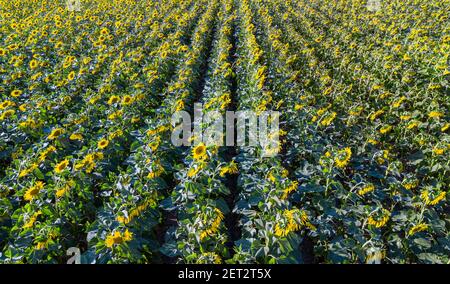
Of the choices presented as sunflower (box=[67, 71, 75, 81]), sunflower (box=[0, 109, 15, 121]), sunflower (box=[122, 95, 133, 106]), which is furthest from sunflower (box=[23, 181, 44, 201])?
sunflower (box=[67, 71, 75, 81])

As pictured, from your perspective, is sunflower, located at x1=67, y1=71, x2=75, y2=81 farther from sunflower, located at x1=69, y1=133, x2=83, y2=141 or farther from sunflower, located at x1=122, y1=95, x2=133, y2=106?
sunflower, located at x1=69, y1=133, x2=83, y2=141

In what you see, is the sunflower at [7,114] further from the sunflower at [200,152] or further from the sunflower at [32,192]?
the sunflower at [200,152]

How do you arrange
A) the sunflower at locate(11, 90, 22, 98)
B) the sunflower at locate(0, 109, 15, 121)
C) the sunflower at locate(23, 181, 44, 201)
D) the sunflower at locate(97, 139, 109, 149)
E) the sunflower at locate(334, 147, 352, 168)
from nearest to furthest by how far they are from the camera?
the sunflower at locate(23, 181, 44, 201) < the sunflower at locate(334, 147, 352, 168) < the sunflower at locate(97, 139, 109, 149) < the sunflower at locate(0, 109, 15, 121) < the sunflower at locate(11, 90, 22, 98)

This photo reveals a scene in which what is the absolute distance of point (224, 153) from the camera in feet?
21.1

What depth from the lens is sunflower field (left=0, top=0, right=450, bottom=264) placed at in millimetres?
3883

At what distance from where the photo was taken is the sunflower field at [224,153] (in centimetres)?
388

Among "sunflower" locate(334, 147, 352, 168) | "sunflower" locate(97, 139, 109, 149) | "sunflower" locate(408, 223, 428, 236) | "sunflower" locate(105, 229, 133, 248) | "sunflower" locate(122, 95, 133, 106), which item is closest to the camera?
"sunflower" locate(105, 229, 133, 248)

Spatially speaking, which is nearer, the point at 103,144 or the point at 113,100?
the point at 103,144

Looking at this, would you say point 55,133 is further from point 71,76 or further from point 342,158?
point 342,158

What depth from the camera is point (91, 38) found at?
1090 cm

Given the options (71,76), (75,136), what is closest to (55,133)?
(75,136)
